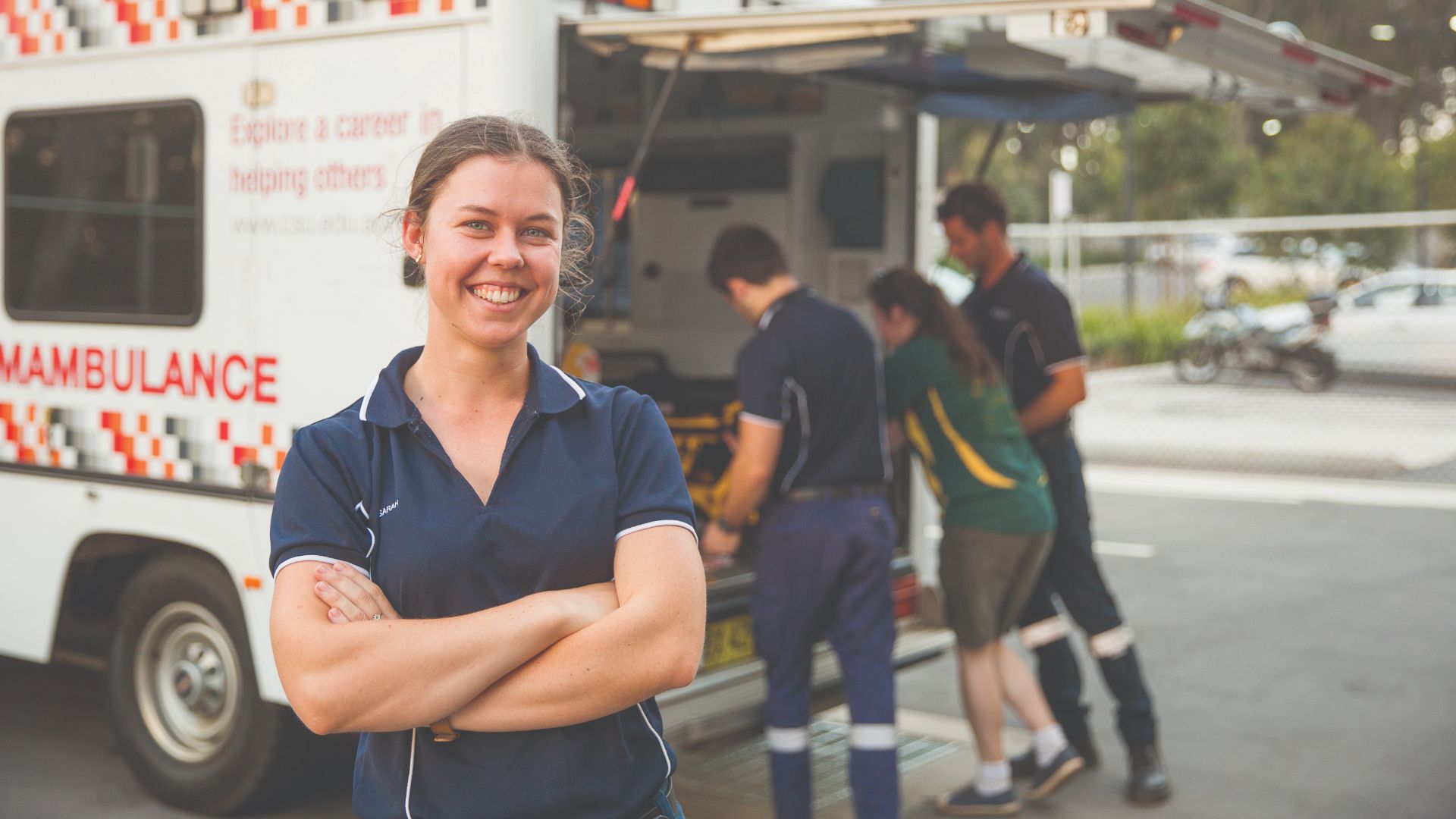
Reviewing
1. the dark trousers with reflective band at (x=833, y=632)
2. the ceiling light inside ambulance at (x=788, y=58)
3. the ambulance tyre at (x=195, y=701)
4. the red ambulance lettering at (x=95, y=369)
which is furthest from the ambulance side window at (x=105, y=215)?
the dark trousers with reflective band at (x=833, y=632)

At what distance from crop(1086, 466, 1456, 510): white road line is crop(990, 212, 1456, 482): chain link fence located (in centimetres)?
46

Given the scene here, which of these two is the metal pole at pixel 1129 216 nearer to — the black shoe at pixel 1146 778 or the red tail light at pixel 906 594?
→ the red tail light at pixel 906 594

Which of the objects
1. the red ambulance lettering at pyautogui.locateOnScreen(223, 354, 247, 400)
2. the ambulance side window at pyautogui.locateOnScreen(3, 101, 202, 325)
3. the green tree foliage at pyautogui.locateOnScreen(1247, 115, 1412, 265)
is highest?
the green tree foliage at pyautogui.locateOnScreen(1247, 115, 1412, 265)

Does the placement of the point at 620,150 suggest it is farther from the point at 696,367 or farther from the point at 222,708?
the point at 222,708

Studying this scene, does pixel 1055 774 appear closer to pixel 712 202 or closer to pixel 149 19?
pixel 712 202

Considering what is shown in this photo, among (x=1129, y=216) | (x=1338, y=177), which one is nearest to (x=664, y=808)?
(x=1129, y=216)

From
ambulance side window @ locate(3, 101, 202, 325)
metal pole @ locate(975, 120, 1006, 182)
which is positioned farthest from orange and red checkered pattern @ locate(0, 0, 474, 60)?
metal pole @ locate(975, 120, 1006, 182)

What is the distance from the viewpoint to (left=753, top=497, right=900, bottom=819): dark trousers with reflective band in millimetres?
4582

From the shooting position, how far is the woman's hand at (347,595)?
1.97 m

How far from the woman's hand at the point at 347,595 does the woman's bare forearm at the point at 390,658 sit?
12 millimetres

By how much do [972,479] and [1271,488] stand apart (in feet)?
28.8

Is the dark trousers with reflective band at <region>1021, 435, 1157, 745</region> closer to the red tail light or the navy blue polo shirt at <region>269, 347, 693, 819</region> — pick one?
the red tail light

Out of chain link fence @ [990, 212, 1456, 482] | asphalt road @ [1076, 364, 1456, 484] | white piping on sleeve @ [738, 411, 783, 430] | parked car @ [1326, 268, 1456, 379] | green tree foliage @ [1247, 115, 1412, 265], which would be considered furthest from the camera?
green tree foliage @ [1247, 115, 1412, 265]

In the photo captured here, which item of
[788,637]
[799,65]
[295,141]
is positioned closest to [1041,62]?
[799,65]
